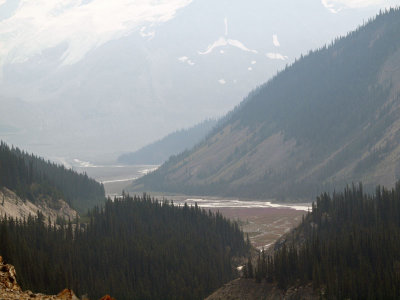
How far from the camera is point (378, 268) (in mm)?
101938

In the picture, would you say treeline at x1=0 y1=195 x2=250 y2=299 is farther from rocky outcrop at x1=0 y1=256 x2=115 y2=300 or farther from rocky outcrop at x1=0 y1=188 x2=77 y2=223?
rocky outcrop at x1=0 y1=256 x2=115 y2=300

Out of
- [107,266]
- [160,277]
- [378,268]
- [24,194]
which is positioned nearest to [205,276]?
[160,277]

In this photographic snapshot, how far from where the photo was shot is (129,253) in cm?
14312

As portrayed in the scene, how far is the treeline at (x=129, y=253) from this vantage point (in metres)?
110

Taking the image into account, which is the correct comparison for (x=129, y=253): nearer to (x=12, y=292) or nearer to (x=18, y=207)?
(x=18, y=207)

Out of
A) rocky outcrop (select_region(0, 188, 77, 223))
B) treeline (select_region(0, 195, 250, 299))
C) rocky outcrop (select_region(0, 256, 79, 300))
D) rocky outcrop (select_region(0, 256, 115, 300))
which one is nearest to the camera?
rocky outcrop (select_region(0, 256, 115, 300))

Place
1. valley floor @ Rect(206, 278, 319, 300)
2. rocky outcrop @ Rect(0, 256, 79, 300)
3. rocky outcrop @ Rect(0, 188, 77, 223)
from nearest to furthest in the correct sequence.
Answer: rocky outcrop @ Rect(0, 256, 79, 300) → valley floor @ Rect(206, 278, 319, 300) → rocky outcrop @ Rect(0, 188, 77, 223)

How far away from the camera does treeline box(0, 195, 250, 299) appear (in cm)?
10969

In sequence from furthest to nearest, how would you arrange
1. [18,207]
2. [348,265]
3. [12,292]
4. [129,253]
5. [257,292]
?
[18,207], [129,253], [257,292], [348,265], [12,292]

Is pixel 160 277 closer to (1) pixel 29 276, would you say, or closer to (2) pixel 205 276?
(2) pixel 205 276

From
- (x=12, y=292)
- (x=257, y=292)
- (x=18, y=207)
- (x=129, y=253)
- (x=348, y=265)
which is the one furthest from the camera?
(x=18, y=207)

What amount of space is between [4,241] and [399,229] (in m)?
63.7

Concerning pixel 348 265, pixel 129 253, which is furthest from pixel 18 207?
pixel 348 265

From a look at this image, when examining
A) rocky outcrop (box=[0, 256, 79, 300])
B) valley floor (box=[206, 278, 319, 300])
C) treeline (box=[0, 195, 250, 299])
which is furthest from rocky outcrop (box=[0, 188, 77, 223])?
rocky outcrop (box=[0, 256, 79, 300])
